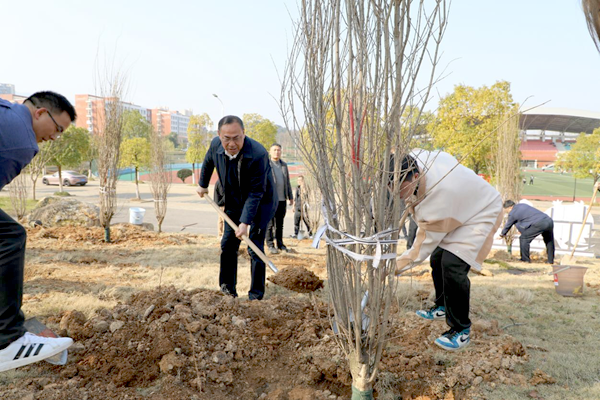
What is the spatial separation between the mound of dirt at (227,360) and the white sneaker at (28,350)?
154 millimetres

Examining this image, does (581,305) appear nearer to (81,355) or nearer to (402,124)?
(402,124)

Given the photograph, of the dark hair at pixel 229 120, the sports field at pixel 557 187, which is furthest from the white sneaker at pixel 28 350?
the sports field at pixel 557 187

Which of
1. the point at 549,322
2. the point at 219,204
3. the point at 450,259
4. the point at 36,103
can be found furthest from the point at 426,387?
the point at 36,103

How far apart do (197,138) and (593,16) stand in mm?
28049

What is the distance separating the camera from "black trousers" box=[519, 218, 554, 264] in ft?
23.2

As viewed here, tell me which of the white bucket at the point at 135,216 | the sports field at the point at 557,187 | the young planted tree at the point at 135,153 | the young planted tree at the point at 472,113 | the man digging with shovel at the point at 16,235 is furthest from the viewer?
the sports field at the point at 557,187

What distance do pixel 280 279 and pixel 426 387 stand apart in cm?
124

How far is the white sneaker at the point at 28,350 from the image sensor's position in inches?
78.0

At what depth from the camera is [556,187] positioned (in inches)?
1215

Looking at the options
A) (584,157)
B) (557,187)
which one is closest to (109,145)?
(584,157)

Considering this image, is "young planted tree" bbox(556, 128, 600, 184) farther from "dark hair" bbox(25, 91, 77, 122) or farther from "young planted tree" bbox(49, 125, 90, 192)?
"young planted tree" bbox(49, 125, 90, 192)

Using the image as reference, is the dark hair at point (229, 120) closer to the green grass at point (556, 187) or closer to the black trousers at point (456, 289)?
the black trousers at point (456, 289)

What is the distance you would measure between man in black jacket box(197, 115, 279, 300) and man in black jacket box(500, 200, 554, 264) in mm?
5446

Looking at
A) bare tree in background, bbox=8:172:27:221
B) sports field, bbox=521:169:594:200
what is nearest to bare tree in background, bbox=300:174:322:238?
bare tree in background, bbox=8:172:27:221
